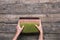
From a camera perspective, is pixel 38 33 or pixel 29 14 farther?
pixel 29 14

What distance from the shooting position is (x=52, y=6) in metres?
1.64

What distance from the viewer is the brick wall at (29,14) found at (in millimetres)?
1521

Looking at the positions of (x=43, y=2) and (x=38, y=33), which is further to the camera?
(x=43, y=2)

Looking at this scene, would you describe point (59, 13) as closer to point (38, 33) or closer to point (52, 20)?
point (52, 20)

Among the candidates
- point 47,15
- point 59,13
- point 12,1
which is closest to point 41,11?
point 47,15

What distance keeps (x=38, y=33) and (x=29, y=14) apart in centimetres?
26

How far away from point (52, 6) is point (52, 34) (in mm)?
298

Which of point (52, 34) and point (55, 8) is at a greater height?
point (55, 8)

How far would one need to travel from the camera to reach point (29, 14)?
5.28 ft

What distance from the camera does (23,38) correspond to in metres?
1.46

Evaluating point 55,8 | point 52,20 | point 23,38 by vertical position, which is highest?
point 55,8

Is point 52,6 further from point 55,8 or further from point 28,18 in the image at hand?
point 28,18

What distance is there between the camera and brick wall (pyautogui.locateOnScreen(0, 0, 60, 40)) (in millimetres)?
1521

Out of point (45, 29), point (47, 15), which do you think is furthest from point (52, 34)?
point (47, 15)
